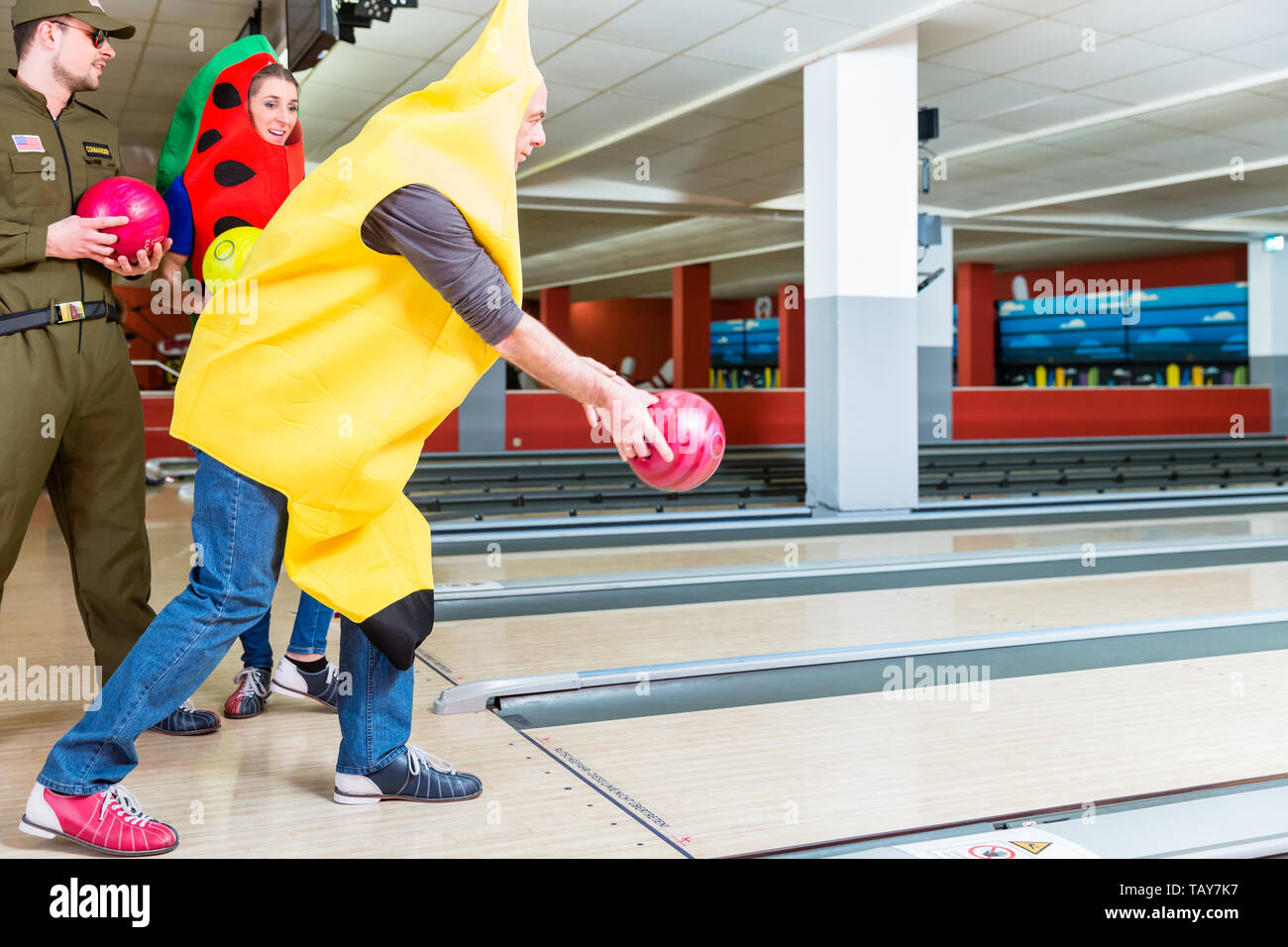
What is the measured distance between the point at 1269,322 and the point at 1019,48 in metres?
8.88

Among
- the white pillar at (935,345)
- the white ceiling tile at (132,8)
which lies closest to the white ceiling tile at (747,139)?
the white pillar at (935,345)

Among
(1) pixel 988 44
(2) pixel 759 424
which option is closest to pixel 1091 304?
(2) pixel 759 424

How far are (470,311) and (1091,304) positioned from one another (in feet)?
56.0

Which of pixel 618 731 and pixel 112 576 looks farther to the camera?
pixel 618 731

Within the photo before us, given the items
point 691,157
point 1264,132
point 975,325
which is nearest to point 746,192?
point 691,157

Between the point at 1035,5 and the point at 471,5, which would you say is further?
the point at 1035,5

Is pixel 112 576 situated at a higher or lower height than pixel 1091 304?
lower

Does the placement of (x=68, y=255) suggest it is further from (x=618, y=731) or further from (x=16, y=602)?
(x=16, y=602)

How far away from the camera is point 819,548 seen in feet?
17.7

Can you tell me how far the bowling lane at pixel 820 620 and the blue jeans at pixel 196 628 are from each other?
119 cm

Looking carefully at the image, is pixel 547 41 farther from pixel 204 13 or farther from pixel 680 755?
pixel 680 755

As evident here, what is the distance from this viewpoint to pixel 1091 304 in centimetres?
1692

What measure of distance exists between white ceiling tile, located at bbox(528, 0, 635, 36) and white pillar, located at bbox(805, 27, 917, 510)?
1.45 metres
